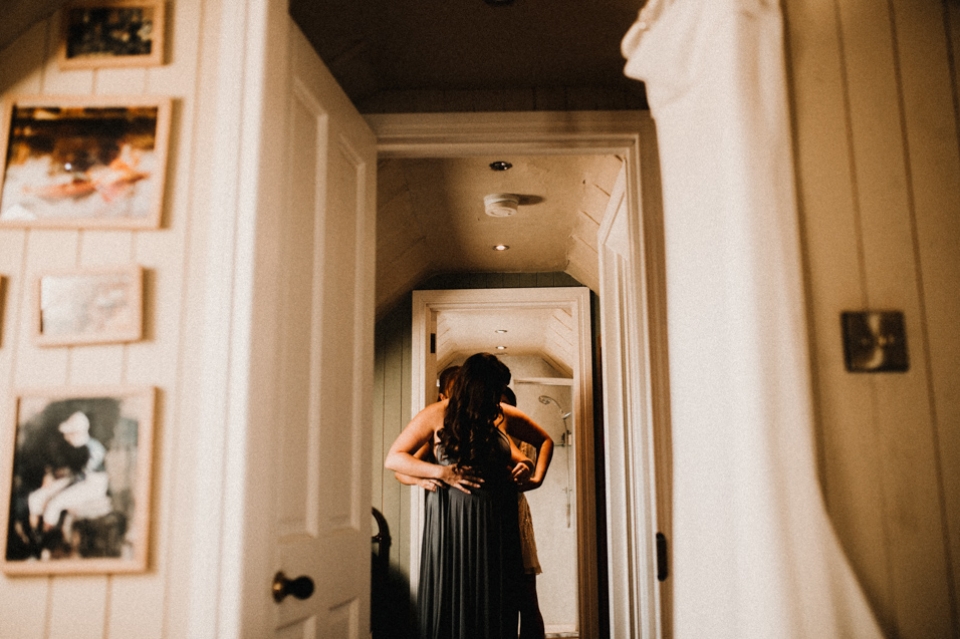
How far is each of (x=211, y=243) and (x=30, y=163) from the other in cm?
37

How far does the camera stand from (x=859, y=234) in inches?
41.4

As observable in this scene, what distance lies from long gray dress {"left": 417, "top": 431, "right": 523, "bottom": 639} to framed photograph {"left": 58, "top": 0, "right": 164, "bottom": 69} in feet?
6.41

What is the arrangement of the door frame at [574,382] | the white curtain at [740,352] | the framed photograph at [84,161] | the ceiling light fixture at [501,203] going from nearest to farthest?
the white curtain at [740,352], the framed photograph at [84,161], the ceiling light fixture at [501,203], the door frame at [574,382]

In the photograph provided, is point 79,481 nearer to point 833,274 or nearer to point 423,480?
point 833,274

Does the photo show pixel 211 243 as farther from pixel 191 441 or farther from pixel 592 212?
pixel 592 212

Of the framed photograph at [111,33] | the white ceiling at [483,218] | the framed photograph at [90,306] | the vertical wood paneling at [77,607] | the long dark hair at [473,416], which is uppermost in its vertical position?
the white ceiling at [483,218]

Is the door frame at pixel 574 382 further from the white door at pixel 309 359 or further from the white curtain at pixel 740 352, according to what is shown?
the white curtain at pixel 740 352

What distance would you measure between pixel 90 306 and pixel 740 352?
3.43 ft

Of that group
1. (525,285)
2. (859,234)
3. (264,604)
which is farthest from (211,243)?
(525,285)

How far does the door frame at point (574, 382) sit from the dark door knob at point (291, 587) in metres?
2.76

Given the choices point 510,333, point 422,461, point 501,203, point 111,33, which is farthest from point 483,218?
point 510,333

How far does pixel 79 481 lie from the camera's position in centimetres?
113

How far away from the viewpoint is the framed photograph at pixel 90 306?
116cm

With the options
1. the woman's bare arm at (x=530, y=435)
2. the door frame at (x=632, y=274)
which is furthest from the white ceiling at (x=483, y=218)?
the woman's bare arm at (x=530, y=435)
